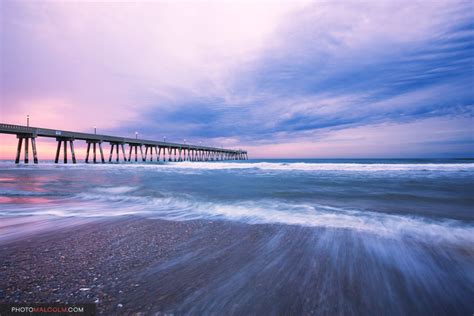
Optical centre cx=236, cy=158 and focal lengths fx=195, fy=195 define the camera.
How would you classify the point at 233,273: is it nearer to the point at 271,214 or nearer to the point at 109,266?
the point at 109,266

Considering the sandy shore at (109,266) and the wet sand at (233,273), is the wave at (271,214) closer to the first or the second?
the wet sand at (233,273)

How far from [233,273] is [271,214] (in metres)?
2.63

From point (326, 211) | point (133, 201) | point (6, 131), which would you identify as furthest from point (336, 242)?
point (6, 131)

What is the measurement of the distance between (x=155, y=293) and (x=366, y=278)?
1992 millimetres

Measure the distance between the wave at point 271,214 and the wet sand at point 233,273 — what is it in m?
0.68

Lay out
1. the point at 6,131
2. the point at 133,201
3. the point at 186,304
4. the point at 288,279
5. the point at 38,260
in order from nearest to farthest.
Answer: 1. the point at 186,304
2. the point at 288,279
3. the point at 38,260
4. the point at 133,201
5. the point at 6,131

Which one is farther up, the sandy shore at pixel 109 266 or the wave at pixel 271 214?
the sandy shore at pixel 109 266

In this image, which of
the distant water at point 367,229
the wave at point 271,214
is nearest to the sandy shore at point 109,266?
the distant water at point 367,229

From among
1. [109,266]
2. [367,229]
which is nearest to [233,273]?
[109,266]

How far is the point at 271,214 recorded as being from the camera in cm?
448

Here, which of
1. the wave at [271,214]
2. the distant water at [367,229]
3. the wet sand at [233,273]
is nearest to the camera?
the wet sand at [233,273]

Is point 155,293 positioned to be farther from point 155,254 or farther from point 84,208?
point 84,208

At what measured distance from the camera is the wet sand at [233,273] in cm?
153

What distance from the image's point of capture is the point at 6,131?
26.3m
